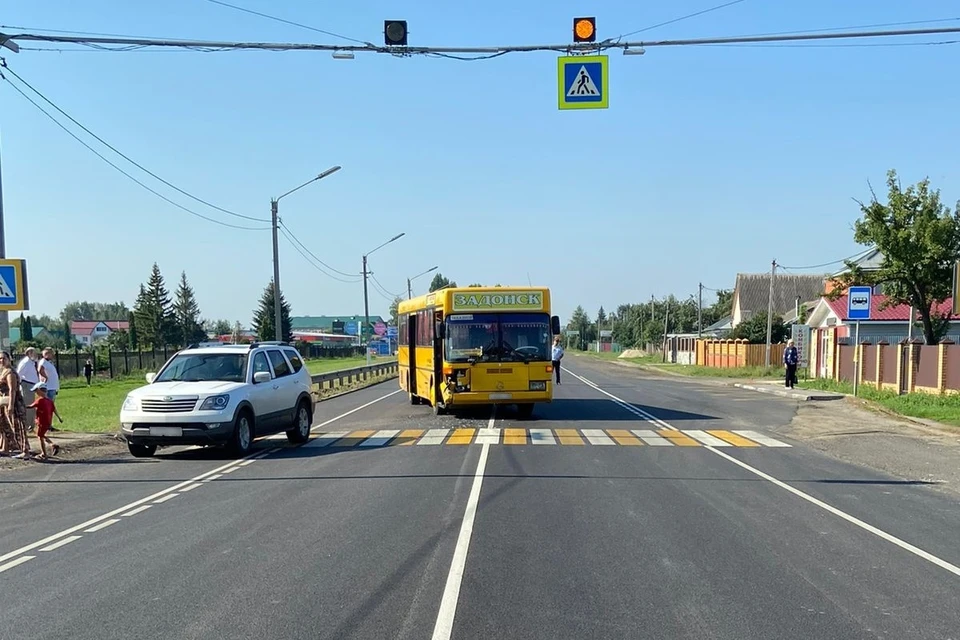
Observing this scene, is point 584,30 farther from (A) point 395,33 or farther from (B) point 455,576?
(B) point 455,576

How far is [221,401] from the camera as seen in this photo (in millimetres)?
14156

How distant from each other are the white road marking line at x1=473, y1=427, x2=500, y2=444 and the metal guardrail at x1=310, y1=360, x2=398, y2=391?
48.1ft

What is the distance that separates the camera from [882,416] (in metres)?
23.1

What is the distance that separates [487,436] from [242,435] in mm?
4940

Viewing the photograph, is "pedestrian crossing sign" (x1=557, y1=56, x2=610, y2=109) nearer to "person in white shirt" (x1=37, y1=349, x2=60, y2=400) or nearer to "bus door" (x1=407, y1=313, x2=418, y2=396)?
"person in white shirt" (x1=37, y1=349, x2=60, y2=400)

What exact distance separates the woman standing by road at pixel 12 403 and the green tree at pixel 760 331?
56118mm

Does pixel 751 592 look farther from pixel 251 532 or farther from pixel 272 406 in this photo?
pixel 272 406

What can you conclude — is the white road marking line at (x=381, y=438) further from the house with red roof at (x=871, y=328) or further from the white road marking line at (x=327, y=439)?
the house with red roof at (x=871, y=328)

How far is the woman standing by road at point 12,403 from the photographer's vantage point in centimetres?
1402

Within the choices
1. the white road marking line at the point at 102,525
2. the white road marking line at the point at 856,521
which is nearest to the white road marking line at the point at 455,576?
the white road marking line at the point at 102,525

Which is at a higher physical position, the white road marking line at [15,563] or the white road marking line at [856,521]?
the white road marking line at [15,563]

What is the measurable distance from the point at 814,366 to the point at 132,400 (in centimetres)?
3708

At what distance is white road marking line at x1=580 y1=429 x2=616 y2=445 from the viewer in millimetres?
16562

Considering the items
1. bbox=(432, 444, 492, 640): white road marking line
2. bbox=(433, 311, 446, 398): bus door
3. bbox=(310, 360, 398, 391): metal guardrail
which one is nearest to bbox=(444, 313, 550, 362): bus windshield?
bbox=(433, 311, 446, 398): bus door
